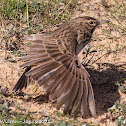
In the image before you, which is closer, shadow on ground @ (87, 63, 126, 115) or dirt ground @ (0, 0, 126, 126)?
dirt ground @ (0, 0, 126, 126)

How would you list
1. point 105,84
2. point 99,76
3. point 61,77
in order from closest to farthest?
point 61,77
point 105,84
point 99,76

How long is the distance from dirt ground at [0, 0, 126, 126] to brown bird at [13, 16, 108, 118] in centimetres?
25

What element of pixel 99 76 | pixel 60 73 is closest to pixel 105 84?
pixel 99 76

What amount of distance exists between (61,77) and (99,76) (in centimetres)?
167

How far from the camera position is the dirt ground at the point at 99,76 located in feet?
15.7

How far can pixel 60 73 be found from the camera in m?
4.57

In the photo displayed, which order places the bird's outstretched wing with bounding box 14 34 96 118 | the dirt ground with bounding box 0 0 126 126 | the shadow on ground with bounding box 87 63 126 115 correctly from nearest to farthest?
the bird's outstretched wing with bounding box 14 34 96 118, the dirt ground with bounding box 0 0 126 126, the shadow on ground with bounding box 87 63 126 115

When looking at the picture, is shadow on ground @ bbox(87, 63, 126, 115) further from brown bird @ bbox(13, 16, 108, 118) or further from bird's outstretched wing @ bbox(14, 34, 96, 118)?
bird's outstretched wing @ bbox(14, 34, 96, 118)

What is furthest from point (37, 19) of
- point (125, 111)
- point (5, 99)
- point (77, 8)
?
point (125, 111)

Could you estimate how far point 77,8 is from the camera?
25.6ft

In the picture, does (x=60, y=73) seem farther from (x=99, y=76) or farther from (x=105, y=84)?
(x=99, y=76)

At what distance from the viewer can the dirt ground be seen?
478 centimetres

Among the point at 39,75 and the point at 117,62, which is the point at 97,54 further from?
the point at 39,75

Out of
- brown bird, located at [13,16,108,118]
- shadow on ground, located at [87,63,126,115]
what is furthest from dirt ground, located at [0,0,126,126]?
brown bird, located at [13,16,108,118]
